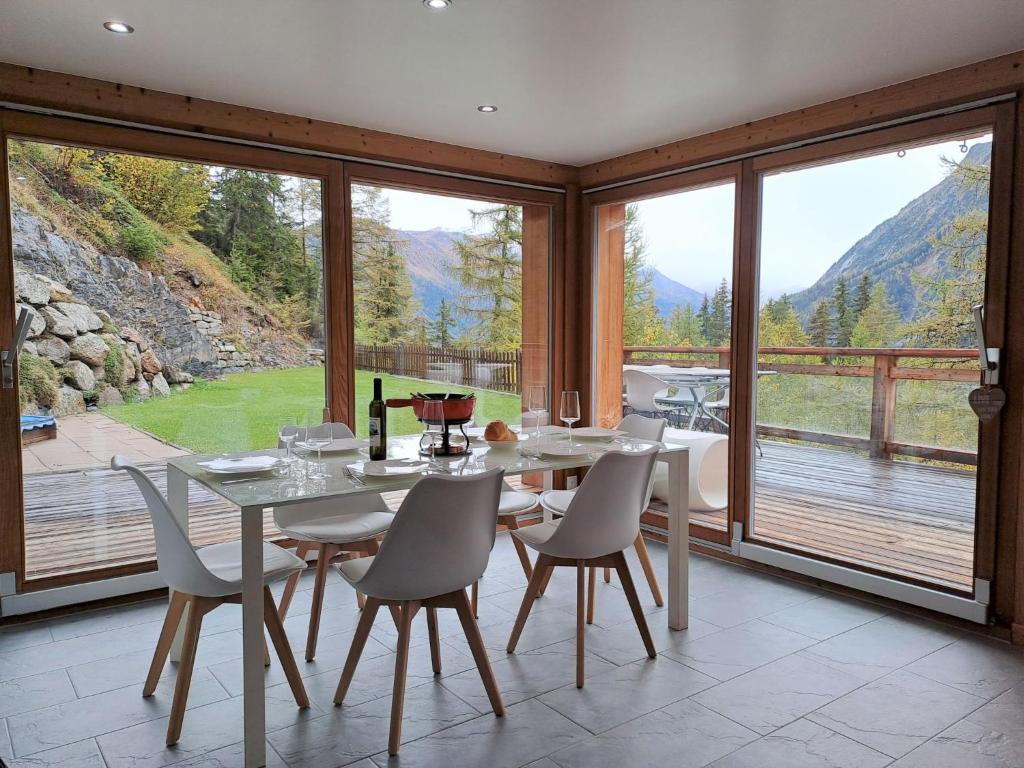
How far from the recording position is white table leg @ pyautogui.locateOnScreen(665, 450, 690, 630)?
3254mm

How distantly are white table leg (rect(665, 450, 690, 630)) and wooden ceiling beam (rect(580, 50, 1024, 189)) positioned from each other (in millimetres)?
1910

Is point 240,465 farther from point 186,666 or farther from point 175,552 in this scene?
point 186,666

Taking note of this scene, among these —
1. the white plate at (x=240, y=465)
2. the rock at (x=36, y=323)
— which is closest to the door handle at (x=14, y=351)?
the rock at (x=36, y=323)

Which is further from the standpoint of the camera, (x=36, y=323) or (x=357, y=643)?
(x=36, y=323)

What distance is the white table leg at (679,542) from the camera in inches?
128

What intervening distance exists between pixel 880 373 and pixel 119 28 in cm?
371

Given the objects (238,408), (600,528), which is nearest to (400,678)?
(600,528)

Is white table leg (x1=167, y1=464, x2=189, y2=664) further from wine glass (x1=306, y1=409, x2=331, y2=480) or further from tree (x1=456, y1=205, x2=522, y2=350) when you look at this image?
tree (x1=456, y1=205, x2=522, y2=350)

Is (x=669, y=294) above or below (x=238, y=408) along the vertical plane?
above

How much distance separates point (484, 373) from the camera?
503cm

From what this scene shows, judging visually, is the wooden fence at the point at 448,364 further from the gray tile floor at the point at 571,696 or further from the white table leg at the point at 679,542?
the white table leg at the point at 679,542

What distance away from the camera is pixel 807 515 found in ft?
13.2

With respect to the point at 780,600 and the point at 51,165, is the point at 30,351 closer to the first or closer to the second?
the point at 51,165

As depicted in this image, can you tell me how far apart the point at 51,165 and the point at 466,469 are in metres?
2.53
